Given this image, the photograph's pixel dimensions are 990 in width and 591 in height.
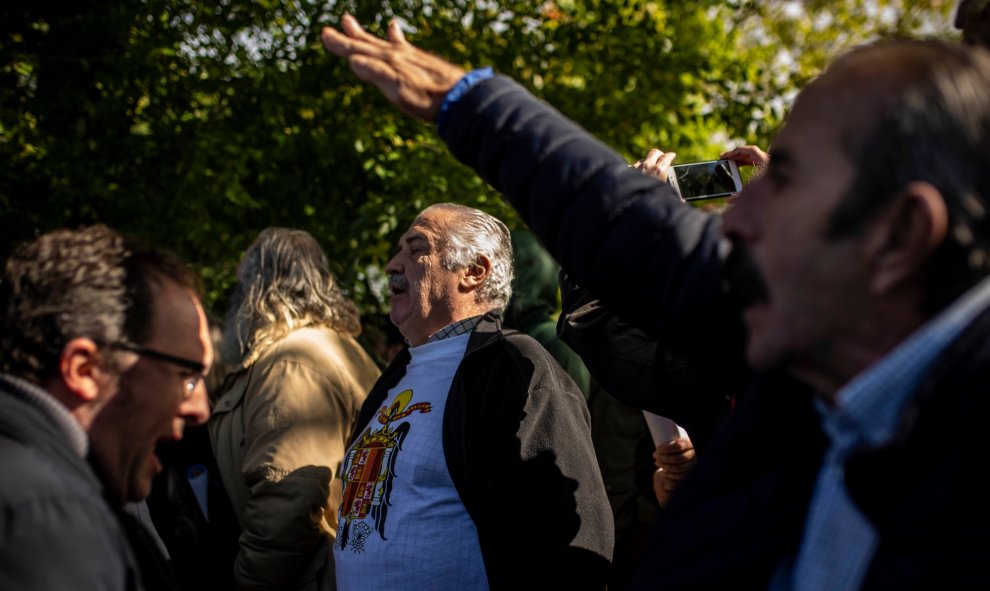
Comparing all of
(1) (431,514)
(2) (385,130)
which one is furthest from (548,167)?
(2) (385,130)

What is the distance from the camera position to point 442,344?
2.98m

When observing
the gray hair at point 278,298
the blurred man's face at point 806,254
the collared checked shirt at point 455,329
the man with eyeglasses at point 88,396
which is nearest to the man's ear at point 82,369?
the man with eyeglasses at point 88,396

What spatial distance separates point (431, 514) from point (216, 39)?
155 inches

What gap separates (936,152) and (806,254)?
0.60 ft

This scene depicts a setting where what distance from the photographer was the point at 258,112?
5543 millimetres

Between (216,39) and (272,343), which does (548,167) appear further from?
(216,39)

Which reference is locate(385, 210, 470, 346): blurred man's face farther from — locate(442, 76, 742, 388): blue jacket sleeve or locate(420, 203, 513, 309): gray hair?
locate(442, 76, 742, 388): blue jacket sleeve

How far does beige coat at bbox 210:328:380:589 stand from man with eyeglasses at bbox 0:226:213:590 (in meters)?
1.50

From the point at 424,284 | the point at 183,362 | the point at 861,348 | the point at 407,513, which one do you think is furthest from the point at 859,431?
the point at 424,284

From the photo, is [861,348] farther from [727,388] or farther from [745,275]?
[727,388]

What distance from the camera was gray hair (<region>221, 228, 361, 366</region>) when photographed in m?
3.71

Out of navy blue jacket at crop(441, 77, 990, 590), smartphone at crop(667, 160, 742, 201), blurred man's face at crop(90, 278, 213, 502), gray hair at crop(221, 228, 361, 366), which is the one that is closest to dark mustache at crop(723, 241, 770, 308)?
navy blue jacket at crop(441, 77, 990, 590)

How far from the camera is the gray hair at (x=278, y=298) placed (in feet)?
12.2

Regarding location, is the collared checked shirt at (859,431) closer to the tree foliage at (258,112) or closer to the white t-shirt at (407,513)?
the white t-shirt at (407,513)
